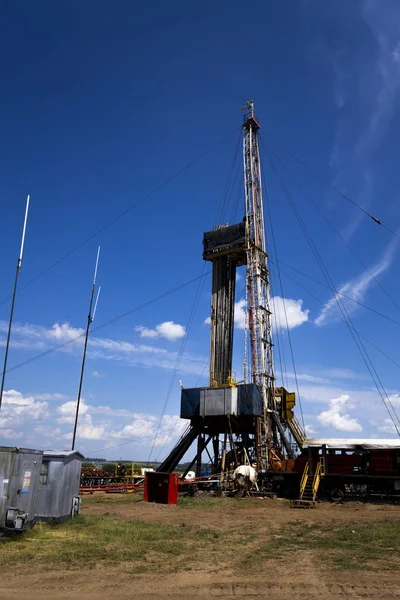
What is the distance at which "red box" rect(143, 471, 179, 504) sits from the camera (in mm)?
29125

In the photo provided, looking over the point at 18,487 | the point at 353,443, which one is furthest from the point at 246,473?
the point at 18,487

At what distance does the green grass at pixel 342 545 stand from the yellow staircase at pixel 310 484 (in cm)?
1028

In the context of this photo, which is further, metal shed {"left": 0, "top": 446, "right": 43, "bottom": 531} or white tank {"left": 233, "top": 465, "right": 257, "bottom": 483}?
white tank {"left": 233, "top": 465, "right": 257, "bottom": 483}

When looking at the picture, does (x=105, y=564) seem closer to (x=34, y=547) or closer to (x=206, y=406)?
(x=34, y=547)

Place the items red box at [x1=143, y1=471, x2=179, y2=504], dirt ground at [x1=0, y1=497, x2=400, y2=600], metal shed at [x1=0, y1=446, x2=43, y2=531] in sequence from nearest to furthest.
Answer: dirt ground at [x1=0, y1=497, x2=400, y2=600]
metal shed at [x1=0, y1=446, x2=43, y2=531]
red box at [x1=143, y1=471, x2=179, y2=504]

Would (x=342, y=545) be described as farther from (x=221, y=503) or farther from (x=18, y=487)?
(x=221, y=503)

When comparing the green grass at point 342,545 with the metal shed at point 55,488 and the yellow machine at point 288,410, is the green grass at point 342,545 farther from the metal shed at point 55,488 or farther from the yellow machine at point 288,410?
the yellow machine at point 288,410

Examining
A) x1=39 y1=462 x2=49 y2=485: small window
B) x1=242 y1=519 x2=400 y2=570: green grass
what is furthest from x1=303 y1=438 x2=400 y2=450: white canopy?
x1=39 y1=462 x2=49 y2=485: small window

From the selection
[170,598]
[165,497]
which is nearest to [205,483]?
[165,497]

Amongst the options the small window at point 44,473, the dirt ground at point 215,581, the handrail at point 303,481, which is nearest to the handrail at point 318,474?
the handrail at point 303,481

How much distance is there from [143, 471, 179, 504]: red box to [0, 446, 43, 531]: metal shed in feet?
46.4

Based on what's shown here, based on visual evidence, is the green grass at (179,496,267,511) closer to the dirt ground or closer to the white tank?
the white tank

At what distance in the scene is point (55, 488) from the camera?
688 inches

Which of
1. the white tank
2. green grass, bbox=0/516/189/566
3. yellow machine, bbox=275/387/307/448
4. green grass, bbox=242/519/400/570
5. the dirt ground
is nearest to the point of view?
the dirt ground
